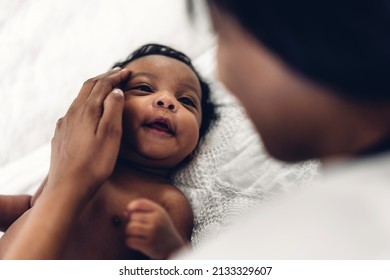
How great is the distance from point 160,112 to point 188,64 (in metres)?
0.17

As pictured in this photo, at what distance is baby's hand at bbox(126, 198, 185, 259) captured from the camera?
669 mm

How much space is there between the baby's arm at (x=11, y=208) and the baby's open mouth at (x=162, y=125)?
0.27 metres

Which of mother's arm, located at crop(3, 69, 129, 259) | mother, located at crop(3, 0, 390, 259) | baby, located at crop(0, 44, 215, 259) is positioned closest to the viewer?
mother, located at crop(3, 0, 390, 259)

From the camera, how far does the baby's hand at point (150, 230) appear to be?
26.4 inches

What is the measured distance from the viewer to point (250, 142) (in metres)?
0.97

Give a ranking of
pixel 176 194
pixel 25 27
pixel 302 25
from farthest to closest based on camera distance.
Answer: pixel 25 27
pixel 176 194
pixel 302 25

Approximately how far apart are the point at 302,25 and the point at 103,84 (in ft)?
1.50

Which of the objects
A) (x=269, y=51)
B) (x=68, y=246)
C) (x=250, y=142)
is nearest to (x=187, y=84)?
(x=250, y=142)

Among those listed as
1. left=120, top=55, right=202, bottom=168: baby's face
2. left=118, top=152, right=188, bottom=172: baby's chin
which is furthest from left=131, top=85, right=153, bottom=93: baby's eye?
left=118, top=152, right=188, bottom=172: baby's chin

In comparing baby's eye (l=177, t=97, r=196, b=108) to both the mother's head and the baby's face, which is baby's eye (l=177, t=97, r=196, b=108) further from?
the mother's head

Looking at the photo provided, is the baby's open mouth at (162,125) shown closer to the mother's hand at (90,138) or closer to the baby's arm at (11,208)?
the mother's hand at (90,138)

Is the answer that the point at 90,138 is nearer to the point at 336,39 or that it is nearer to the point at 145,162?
the point at 145,162

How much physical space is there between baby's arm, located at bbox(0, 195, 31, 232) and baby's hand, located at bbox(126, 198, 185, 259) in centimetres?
28
